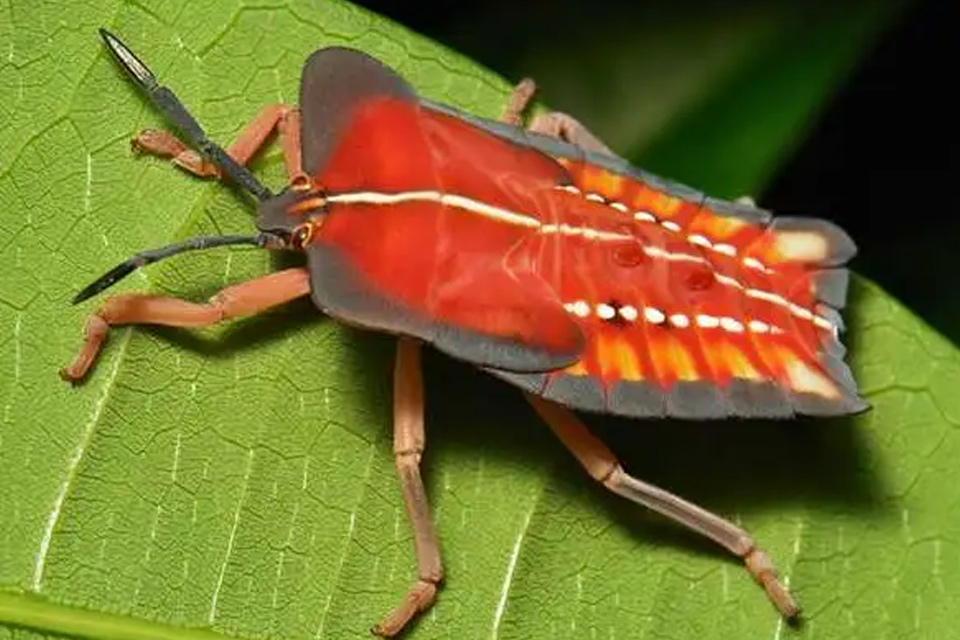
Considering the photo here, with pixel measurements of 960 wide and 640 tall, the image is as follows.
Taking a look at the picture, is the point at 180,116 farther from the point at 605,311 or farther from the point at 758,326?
the point at 758,326

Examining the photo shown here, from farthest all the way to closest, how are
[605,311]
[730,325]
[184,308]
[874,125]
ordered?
[874,125], [730,325], [605,311], [184,308]

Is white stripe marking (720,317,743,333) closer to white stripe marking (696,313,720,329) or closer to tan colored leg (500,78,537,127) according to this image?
white stripe marking (696,313,720,329)

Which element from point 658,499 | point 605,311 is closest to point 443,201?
point 605,311

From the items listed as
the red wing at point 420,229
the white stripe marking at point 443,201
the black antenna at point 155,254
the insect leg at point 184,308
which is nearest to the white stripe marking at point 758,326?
the red wing at point 420,229

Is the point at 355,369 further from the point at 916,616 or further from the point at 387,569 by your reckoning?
the point at 916,616

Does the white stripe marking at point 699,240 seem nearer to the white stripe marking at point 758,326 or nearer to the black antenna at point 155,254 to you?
the white stripe marking at point 758,326
